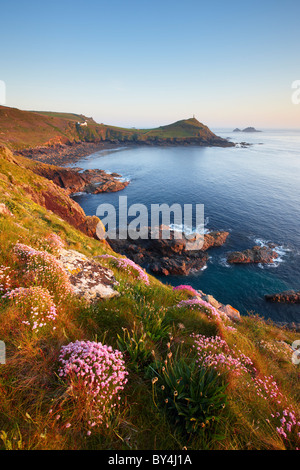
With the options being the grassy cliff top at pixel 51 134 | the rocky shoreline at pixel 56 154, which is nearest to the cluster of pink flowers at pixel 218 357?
the rocky shoreline at pixel 56 154

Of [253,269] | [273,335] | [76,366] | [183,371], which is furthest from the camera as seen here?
[253,269]

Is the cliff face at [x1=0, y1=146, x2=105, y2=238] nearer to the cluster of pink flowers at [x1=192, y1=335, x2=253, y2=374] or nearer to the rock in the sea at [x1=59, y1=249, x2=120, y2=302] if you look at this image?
the rock in the sea at [x1=59, y1=249, x2=120, y2=302]

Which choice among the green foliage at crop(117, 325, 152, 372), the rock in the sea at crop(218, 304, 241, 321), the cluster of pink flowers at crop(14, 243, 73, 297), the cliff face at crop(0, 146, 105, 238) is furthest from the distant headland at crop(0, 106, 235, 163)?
the green foliage at crop(117, 325, 152, 372)

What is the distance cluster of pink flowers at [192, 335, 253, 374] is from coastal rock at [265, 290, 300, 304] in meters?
26.5

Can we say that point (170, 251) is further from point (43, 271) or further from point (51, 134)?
point (51, 134)

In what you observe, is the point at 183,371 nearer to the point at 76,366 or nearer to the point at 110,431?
the point at 110,431

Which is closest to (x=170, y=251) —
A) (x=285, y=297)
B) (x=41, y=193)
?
(x=285, y=297)

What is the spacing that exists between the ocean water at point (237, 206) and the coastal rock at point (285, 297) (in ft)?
2.65

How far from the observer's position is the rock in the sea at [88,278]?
5574 millimetres

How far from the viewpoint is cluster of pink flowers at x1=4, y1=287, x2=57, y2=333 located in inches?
138

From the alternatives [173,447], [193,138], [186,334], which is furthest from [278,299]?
[193,138]

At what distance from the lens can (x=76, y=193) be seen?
65312 mm

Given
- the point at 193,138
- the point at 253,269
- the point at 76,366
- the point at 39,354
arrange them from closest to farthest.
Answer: the point at 76,366 < the point at 39,354 < the point at 253,269 < the point at 193,138

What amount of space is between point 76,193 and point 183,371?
68.6 m
